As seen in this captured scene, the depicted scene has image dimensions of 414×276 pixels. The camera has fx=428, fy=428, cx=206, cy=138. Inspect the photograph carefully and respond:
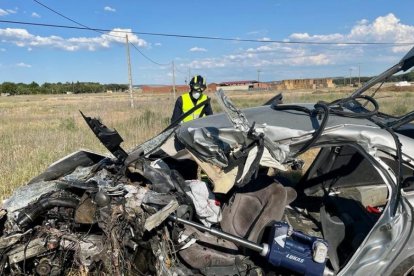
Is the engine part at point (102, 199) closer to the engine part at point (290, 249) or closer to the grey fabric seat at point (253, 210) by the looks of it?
the engine part at point (290, 249)

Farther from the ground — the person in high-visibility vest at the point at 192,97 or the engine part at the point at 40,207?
the person in high-visibility vest at the point at 192,97

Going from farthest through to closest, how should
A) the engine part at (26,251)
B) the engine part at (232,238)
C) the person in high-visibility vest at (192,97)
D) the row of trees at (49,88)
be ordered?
the row of trees at (49,88)
the person in high-visibility vest at (192,97)
the engine part at (26,251)
the engine part at (232,238)

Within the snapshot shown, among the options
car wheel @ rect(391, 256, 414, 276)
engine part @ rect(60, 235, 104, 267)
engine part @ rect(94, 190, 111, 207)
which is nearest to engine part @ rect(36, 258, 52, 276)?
engine part @ rect(60, 235, 104, 267)

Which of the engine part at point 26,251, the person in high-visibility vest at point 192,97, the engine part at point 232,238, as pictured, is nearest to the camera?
the engine part at point 232,238

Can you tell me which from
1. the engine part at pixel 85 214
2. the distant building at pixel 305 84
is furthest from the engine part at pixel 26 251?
the distant building at pixel 305 84

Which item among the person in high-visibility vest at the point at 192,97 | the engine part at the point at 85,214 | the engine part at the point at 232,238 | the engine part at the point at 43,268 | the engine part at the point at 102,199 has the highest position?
the person in high-visibility vest at the point at 192,97

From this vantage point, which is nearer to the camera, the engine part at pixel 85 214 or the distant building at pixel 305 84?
the engine part at pixel 85 214

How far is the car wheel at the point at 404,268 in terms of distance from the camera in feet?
9.74

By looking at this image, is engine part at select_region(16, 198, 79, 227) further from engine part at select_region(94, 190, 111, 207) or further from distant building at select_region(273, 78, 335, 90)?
distant building at select_region(273, 78, 335, 90)

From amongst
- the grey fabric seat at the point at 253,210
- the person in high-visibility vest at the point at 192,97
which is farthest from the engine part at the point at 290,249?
the person in high-visibility vest at the point at 192,97

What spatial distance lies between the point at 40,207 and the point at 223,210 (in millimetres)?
1537

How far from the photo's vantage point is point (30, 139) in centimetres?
1288

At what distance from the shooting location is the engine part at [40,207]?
3430 mm

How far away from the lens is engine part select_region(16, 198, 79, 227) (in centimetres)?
343
